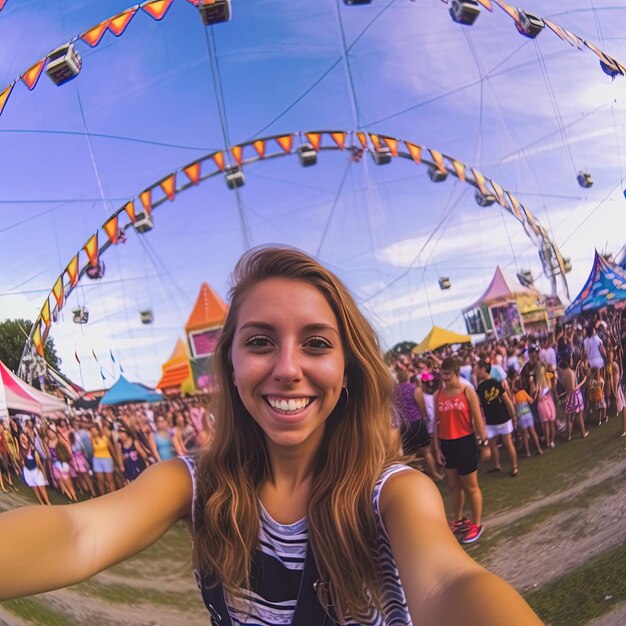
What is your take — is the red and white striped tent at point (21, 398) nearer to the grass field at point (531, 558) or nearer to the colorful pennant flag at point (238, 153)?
the grass field at point (531, 558)

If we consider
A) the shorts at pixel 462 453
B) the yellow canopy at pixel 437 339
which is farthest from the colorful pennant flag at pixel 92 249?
the shorts at pixel 462 453

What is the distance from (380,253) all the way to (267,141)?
0.33m

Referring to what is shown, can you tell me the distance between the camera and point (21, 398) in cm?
104

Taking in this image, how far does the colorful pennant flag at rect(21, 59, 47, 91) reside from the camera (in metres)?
1.04

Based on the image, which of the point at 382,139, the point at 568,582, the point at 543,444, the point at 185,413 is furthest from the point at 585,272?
the point at 185,413

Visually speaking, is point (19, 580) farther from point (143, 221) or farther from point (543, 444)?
point (543, 444)

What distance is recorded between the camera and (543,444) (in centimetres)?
117

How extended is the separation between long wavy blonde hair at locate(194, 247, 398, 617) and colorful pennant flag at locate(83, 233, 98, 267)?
0.45 m

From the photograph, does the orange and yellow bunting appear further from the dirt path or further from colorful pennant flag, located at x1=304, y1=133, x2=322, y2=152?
the dirt path

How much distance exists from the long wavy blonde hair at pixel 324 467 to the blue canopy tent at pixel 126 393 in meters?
0.35

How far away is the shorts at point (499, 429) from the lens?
118 cm

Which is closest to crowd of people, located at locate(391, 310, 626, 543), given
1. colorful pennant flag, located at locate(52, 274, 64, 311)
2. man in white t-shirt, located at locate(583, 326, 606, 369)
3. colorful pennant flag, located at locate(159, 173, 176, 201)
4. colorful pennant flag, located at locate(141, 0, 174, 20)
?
man in white t-shirt, located at locate(583, 326, 606, 369)

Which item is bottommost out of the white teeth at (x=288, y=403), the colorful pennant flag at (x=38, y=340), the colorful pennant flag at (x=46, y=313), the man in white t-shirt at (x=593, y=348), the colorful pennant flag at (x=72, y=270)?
the man in white t-shirt at (x=593, y=348)

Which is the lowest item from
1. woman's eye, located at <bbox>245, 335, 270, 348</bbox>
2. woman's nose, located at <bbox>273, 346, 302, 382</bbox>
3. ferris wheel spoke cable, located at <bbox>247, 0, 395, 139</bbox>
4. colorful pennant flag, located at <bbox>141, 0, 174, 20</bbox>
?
woman's nose, located at <bbox>273, 346, 302, 382</bbox>
